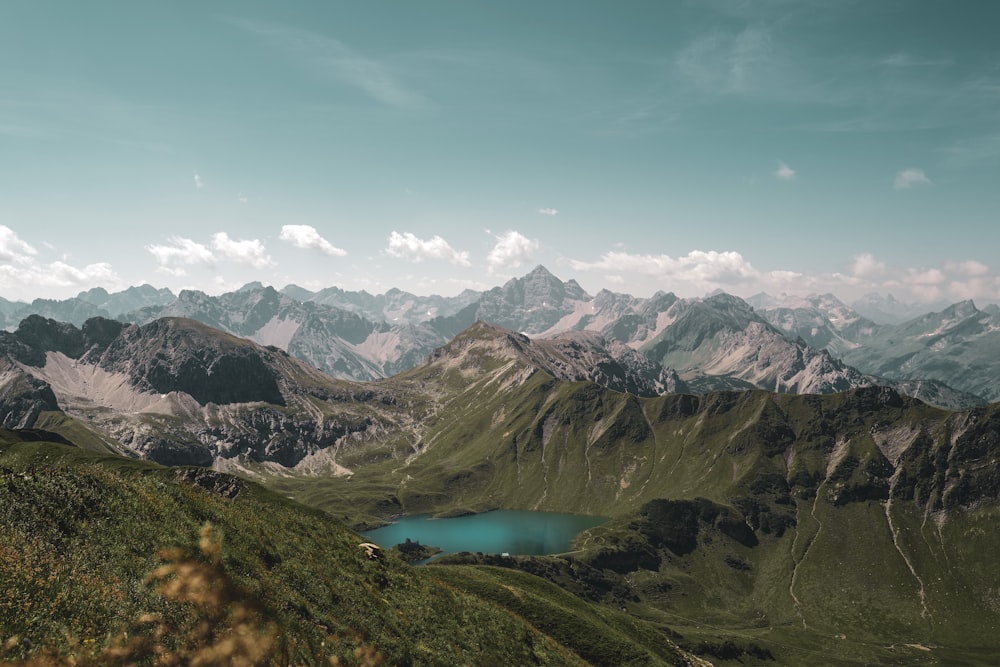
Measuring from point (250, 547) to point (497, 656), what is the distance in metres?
23.4

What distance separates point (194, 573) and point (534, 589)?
A: 7634 centimetres

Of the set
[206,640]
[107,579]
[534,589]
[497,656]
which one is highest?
[107,579]

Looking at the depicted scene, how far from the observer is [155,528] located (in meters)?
33.0

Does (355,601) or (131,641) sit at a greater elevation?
(131,641)

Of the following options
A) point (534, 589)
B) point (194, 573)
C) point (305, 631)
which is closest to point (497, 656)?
point (305, 631)

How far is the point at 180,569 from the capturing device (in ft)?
92.9

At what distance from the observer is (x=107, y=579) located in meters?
26.1

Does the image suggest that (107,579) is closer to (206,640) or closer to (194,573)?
(194,573)

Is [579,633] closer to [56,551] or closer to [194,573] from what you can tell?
[194,573]

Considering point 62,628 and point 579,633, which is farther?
point 579,633

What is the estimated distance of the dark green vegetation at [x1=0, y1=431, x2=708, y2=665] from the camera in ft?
75.3

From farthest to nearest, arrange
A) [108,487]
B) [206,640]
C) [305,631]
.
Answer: [108,487], [305,631], [206,640]

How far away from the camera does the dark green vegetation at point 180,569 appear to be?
22938 mm

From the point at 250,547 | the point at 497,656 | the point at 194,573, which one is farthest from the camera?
the point at 497,656
